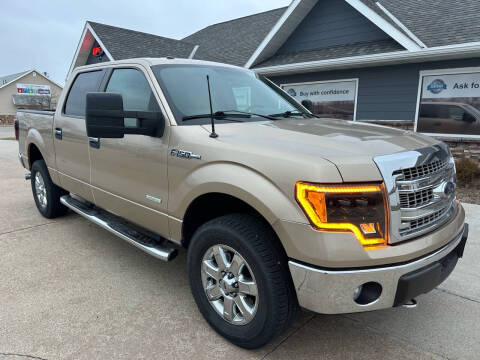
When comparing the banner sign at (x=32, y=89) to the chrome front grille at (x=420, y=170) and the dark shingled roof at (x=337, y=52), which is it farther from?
the chrome front grille at (x=420, y=170)

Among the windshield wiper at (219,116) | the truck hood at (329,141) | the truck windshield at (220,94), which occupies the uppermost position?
the truck windshield at (220,94)

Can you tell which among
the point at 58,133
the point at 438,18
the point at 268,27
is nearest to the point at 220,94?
the point at 58,133

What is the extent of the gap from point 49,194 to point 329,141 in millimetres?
3977

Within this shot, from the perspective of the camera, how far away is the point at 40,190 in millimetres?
5090

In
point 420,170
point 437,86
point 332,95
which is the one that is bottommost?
point 420,170

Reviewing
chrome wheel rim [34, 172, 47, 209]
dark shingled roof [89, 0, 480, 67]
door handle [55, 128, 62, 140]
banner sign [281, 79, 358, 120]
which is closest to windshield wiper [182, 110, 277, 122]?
door handle [55, 128, 62, 140]

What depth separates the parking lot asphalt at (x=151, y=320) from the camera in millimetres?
2408

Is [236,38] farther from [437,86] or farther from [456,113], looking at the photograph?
[456,113]

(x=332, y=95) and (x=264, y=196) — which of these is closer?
(x=264, y=196)

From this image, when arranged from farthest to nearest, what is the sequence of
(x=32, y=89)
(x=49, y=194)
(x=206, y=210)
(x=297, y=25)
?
(x=32, y=89) → (x=297, y=25) → (x=49, y=194) → (x=206, y=210)

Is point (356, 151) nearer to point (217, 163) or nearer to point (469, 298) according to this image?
point (217, 163)

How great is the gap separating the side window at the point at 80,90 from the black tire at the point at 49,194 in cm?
105

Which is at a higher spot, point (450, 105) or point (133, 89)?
point (133, 89)

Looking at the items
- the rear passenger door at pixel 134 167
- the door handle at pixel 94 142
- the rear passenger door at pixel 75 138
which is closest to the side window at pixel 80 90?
the rear passenger door at pixel 75 138
